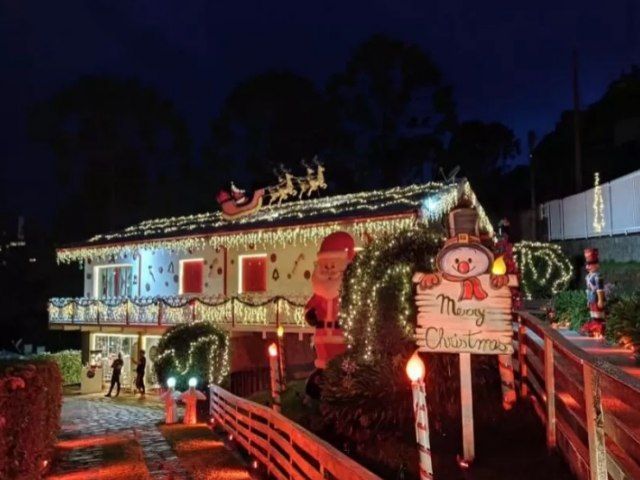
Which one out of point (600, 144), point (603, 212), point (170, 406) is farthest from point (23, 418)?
point (600, 144)

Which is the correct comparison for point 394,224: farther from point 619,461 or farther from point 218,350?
point 619,461

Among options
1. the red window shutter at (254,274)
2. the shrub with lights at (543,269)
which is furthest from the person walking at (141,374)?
the shrub with lights at (543,269)

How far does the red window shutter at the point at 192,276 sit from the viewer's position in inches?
998

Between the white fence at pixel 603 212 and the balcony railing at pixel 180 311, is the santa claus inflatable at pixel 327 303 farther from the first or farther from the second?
the white fence at pixel 603 212

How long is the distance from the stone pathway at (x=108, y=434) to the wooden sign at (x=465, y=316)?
16.1 ft

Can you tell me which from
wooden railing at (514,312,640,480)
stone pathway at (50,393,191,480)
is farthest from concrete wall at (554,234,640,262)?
stone pathway at (50,393,191,480)

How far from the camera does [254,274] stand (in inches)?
923

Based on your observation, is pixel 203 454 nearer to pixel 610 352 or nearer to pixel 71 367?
pixel 610 352

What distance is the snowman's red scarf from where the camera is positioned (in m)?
7.61

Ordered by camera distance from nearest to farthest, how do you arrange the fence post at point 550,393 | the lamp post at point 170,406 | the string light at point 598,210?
the fence post at point 550,393 → the lamp post at point 170,406 → the string light at point 598,210

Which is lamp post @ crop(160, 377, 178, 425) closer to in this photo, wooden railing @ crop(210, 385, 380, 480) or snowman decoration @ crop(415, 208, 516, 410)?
wooden railing @ crop(210, 385, 380, 480)

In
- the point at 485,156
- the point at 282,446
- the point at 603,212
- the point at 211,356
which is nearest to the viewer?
the point at 282,446

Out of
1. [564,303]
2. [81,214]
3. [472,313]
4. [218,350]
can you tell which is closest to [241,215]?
[218,350]

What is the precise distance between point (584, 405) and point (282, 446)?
426 centimetres
